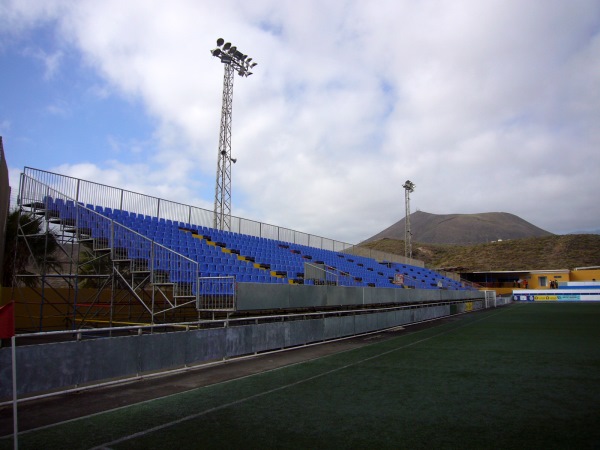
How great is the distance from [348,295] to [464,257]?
8713 cm

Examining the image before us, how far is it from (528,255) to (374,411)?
3930 inches

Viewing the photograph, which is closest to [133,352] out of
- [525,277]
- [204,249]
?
[204,249]

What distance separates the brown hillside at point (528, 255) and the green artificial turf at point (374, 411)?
3052 inches

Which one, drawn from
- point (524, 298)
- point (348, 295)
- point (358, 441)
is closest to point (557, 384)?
point (358, 441)

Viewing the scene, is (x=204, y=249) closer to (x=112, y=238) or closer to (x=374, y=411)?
(x=112, y=238)

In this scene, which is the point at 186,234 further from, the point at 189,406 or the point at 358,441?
the point at 358,441

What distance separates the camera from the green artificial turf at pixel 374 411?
480 cm

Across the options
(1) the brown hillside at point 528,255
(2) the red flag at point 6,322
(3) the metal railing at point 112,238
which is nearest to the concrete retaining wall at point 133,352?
(2) the red flag at point 6,322

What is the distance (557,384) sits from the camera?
303 inches

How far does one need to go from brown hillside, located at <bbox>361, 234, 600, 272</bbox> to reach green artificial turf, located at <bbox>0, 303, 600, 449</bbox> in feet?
254

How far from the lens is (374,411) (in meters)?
6.00

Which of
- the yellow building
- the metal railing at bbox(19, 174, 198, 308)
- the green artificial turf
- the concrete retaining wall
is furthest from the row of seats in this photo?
the yellow building

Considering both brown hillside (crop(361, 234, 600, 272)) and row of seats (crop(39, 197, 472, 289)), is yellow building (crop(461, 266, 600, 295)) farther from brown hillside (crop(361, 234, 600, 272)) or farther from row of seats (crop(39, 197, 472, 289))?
row of seats (crop(39, 197, 472, 289))

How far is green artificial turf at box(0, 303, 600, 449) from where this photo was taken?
4797mm
